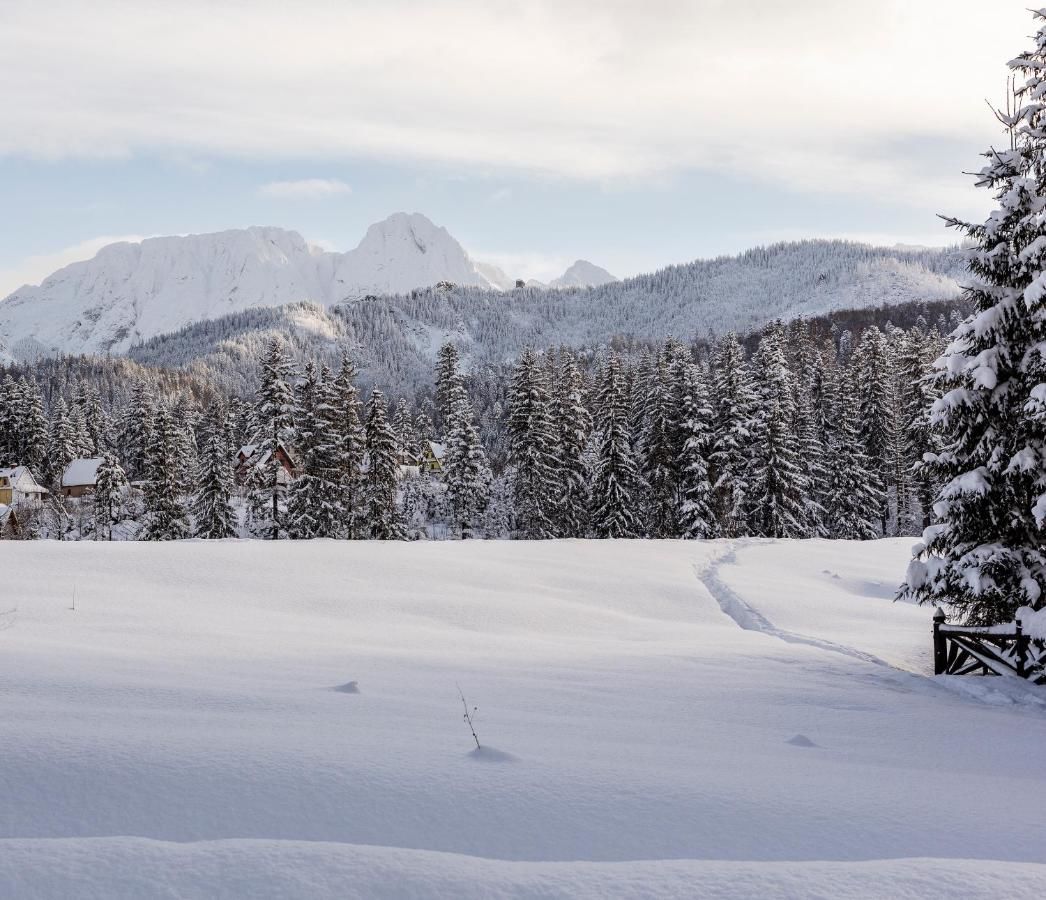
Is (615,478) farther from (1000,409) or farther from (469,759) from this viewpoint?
(469,759)

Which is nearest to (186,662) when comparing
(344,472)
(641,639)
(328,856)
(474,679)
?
(474,679)

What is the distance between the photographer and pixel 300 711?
A: 6430mm

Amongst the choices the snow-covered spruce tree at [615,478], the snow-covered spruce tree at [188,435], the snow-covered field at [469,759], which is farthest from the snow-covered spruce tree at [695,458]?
the snow-covered spruce tree at [188,435]

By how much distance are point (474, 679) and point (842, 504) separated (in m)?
49.7

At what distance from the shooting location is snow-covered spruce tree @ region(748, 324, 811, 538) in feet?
144

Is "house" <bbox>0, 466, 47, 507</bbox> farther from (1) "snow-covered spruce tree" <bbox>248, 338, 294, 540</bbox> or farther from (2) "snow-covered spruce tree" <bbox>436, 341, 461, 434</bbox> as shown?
(2) "snow-covered spruce tree" <bbox>436, 341, 461, 434</bbox>

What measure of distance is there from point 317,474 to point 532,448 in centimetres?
1338

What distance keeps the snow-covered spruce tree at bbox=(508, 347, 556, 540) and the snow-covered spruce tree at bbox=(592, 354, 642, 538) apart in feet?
9.81

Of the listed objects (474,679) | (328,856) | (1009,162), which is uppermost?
(1009,162)

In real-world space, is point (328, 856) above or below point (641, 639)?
above

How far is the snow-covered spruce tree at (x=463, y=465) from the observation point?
157ft

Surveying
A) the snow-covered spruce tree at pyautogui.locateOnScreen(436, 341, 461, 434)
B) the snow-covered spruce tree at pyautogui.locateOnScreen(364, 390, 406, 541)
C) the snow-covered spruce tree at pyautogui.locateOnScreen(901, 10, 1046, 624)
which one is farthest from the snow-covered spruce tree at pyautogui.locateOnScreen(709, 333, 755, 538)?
the snow-covered spruce tree at pyautogui.locateOnScreen(901, 10, 1046, 624)

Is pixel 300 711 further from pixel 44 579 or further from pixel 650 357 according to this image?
pixel 650 357

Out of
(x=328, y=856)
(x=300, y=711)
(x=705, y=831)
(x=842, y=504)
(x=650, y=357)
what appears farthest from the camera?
(x=650, y=357)
